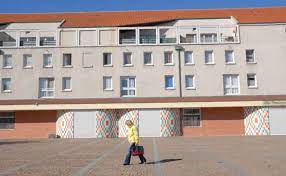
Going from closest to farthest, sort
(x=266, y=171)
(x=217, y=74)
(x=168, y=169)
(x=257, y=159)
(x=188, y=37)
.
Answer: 1. (x=266, y=171)
2. (x=168, y=169)
3. (x=257, y=159)
4. (x=217, y=74)
5. (x=188, y=37)

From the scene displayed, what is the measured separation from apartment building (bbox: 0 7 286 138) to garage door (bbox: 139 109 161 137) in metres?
0.09

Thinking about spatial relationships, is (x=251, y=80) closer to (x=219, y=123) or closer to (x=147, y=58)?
(x=219, y=123)

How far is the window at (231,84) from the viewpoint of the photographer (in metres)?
40.0

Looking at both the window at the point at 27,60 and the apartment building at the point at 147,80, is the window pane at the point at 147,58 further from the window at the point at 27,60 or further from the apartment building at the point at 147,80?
the window at the point at 27,60

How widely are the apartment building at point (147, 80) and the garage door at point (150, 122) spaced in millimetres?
90

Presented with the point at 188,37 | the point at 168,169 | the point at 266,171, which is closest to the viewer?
the point at 266,171

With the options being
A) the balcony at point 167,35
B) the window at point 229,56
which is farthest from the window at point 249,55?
the balcony at point 167,35

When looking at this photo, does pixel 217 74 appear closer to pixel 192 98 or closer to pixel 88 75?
pixel 192 98

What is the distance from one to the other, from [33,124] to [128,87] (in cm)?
957

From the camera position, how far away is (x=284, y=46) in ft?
132

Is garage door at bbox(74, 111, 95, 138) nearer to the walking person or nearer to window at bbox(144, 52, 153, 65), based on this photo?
window at bbox(144, 52, 153, 65)

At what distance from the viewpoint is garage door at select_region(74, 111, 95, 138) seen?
3756 cm

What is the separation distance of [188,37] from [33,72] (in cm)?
1592

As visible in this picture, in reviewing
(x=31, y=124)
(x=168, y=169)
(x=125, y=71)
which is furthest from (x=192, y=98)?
(x=168, y=169)
